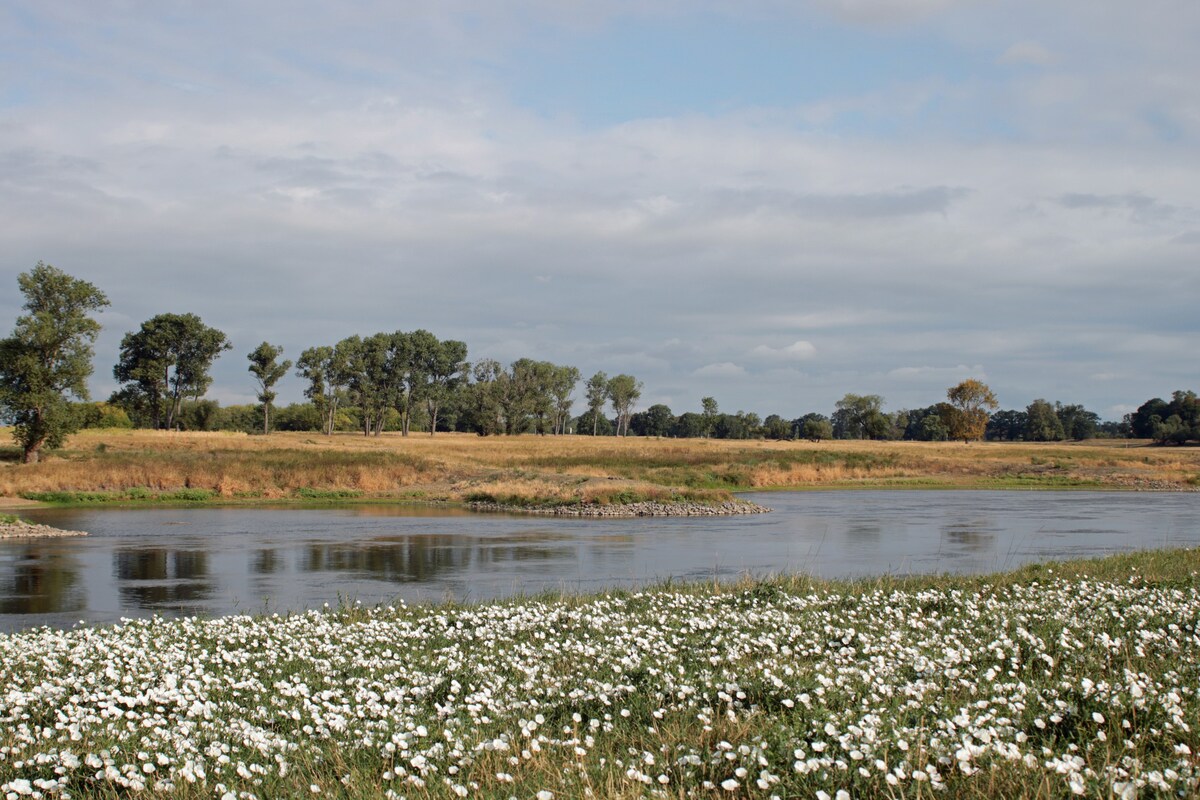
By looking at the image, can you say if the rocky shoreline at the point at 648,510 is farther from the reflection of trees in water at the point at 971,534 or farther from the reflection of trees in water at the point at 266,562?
the reflection of trees in water at the point at 266,562

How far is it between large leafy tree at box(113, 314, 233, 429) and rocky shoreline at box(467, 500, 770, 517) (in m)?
67.9

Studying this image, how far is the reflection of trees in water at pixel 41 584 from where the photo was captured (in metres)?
19.3

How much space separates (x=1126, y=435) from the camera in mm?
181125

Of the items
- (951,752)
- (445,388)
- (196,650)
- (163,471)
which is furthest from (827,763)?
(445,388)

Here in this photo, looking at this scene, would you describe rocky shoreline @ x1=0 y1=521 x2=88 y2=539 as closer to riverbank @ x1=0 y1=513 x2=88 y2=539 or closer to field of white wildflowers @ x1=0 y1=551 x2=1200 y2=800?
riverbank @ x1=0 y1=513 x2=88 y2=539

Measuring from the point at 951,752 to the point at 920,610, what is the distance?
774 centimetres

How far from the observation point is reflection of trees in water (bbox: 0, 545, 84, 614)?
1928 cm

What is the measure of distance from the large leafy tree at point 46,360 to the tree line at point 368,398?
7 cm

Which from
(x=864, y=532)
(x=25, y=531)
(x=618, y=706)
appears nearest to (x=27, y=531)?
(x=25, y=531)

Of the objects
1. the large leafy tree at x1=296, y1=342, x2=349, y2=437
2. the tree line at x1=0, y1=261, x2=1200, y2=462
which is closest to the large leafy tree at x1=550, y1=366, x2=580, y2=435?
the tree line at x1=0, y1=261, x2=1200, y2=462

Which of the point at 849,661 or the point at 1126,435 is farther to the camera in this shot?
the point at 1126,435

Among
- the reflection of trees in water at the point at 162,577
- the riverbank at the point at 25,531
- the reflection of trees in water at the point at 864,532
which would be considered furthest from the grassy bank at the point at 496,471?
the reflection of trees in water at the point at 162,577

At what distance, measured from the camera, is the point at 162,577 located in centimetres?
2411

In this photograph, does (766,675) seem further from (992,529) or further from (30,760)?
(992,529)
